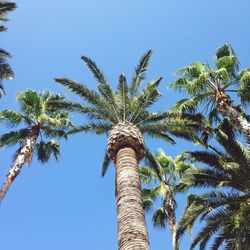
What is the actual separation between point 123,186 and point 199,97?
31.4 feet

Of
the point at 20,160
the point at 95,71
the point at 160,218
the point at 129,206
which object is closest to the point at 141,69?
the point at 95,71

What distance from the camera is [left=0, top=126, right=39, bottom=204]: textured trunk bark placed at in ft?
60.2

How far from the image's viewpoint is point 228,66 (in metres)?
20.4

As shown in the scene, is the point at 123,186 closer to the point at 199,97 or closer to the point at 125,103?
the point at 125,103

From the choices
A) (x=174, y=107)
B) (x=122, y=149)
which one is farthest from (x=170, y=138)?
(x=122, y=149)

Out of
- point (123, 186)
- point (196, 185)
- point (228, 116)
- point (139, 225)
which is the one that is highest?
point (228, 116)

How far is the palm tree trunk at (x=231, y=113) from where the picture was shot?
1661 centimetres

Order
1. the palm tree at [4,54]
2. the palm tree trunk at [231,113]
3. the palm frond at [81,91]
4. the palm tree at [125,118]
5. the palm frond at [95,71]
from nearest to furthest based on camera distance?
the palm tree at [125,118] → the palm tree trunk at [231,113] → the palm frond at [81,91] → the palm frond at [95,71] → the palm tree at [4,54]

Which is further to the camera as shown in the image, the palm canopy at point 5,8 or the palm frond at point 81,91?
the palm canopy at point 5,8

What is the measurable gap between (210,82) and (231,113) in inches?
107

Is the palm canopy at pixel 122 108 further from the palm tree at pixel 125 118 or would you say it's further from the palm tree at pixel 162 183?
the palm tree at pixel 162 183

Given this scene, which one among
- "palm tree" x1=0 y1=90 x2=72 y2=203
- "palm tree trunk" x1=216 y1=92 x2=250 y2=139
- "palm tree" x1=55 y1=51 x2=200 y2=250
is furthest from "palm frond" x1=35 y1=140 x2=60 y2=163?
"palm tree trunk" x1=216 y1=92 x2=250 y2=139

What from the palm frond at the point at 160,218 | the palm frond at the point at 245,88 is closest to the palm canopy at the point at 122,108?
the palm frond at the point at 245,88

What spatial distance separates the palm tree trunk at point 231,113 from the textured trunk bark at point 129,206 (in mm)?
5915
